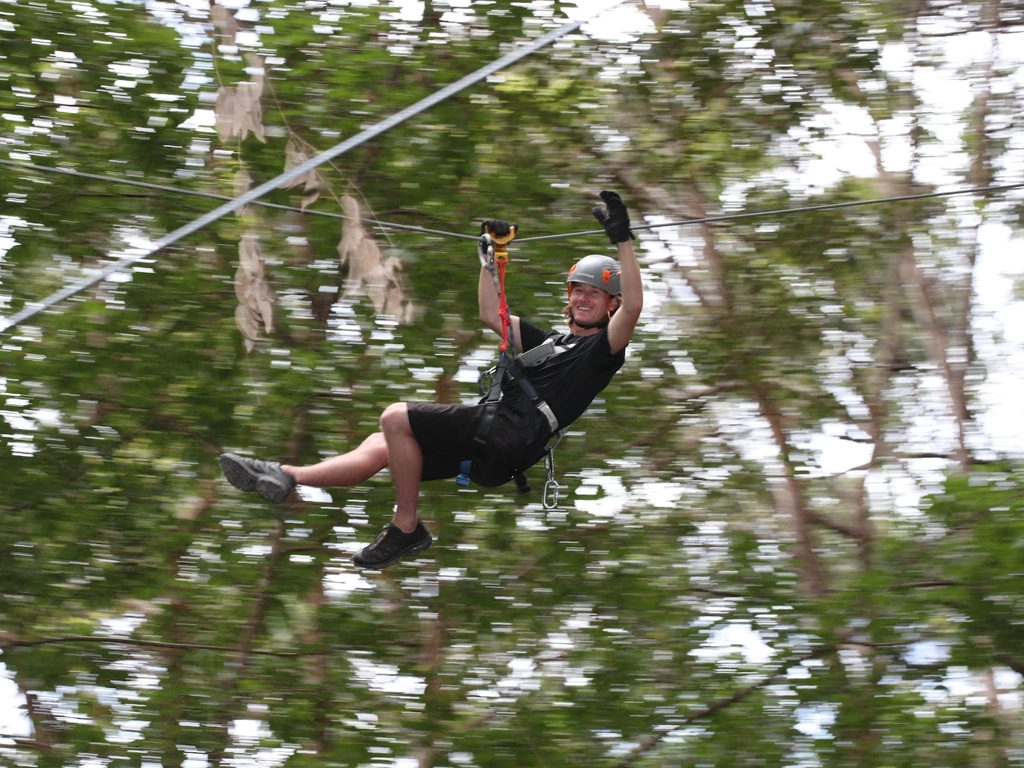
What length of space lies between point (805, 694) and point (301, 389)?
11.3 feet

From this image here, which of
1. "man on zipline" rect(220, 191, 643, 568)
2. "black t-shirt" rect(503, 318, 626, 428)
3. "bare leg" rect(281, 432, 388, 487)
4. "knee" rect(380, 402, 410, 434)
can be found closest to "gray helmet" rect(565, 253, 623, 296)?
"man on zipline" rect(220, 191, 643, 568)

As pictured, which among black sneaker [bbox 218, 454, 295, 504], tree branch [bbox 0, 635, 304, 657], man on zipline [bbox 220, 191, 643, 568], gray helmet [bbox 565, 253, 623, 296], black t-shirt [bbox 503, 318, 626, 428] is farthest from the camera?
tree branch [bbox 0, 635, 304, 657]

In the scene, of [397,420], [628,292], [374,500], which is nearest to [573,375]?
[628,292]

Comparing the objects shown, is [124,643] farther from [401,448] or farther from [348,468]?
[401,448]

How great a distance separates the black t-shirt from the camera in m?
4.42

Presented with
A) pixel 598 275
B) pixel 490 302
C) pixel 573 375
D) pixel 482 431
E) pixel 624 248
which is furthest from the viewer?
pixel 490 302

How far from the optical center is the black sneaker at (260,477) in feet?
13.8

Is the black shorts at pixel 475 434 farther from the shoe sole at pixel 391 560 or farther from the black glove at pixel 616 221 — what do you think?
the black glove at pixel 616 221

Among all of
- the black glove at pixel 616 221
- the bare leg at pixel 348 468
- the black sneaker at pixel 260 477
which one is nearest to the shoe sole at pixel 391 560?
the bare leg at pixel 348 468

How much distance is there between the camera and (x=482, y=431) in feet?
14.3

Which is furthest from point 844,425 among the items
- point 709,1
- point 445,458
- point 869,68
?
point 445,458

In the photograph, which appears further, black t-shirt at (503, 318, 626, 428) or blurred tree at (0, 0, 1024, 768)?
blurred tree at (0, 0, 1024, 768)

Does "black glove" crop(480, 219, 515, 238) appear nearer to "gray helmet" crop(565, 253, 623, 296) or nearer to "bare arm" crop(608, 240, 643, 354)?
"gray helmet" crop(565, 253, 623, 296)

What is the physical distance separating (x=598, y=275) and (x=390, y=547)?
3.80ft
